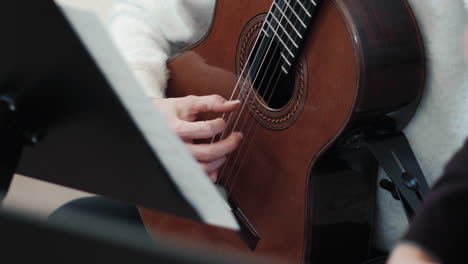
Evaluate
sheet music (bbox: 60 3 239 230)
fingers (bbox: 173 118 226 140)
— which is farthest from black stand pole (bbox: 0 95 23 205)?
fingers (bbox: 173 118 226 140)

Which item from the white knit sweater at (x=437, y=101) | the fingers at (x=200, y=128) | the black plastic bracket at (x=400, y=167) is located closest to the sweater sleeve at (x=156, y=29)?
the white knit sweater at (x=437, y=101)

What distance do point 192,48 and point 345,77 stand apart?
34cm

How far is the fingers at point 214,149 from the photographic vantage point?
2.55 ft

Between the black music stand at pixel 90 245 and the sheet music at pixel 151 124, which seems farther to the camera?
the sheet music at pixel 151 124

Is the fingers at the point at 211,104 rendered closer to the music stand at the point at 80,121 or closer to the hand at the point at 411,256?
the music stand at the point at 80,121

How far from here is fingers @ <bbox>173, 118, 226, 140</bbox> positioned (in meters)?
0.78

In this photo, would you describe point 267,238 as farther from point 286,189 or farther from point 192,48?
point 192,48

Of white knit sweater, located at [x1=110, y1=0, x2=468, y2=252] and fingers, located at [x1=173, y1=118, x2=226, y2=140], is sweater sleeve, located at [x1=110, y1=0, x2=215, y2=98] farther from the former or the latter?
fingers, located at [x1=173, y1=118, x2=226, y2=140]

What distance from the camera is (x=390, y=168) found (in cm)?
71

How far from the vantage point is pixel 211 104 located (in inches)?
31.3

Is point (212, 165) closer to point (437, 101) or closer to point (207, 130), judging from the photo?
point (207, 130)

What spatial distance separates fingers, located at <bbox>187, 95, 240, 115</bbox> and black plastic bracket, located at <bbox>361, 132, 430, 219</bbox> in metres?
0.19

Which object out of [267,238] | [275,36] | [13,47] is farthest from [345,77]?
[13,47]

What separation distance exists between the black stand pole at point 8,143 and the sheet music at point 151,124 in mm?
121
